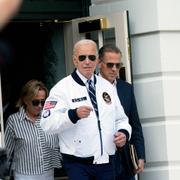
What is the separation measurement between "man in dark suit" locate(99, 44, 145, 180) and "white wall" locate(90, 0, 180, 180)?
1.54 ft

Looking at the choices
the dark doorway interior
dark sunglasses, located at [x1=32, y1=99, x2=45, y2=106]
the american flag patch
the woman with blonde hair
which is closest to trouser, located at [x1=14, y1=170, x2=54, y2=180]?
the woman with blonde hair

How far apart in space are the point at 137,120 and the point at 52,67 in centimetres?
203

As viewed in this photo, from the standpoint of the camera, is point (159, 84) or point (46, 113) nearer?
point (46, 113)

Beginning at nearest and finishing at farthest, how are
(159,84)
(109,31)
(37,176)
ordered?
(37,176) < (159,84) < (109,31)

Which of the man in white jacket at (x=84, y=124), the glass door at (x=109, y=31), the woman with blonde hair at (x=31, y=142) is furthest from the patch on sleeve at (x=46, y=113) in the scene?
the glass door at (x=109, y=31)

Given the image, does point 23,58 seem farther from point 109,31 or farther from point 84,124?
point 84,124

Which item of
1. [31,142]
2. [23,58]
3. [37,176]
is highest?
[23,58]

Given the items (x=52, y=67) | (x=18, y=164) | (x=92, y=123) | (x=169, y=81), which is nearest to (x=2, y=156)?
(x=92, y=123)

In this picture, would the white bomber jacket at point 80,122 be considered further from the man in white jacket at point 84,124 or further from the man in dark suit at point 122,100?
the man in dark suit at point 122,100

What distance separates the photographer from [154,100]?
5.93m

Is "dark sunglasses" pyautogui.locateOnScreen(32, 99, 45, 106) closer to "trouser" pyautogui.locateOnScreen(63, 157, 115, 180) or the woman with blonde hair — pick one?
the woman with blonde hair

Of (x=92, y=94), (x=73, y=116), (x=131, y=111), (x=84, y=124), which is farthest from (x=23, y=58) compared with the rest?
(x=73, y=116)

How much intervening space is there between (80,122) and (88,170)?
13.8 inches

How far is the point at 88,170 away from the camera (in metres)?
4.59
